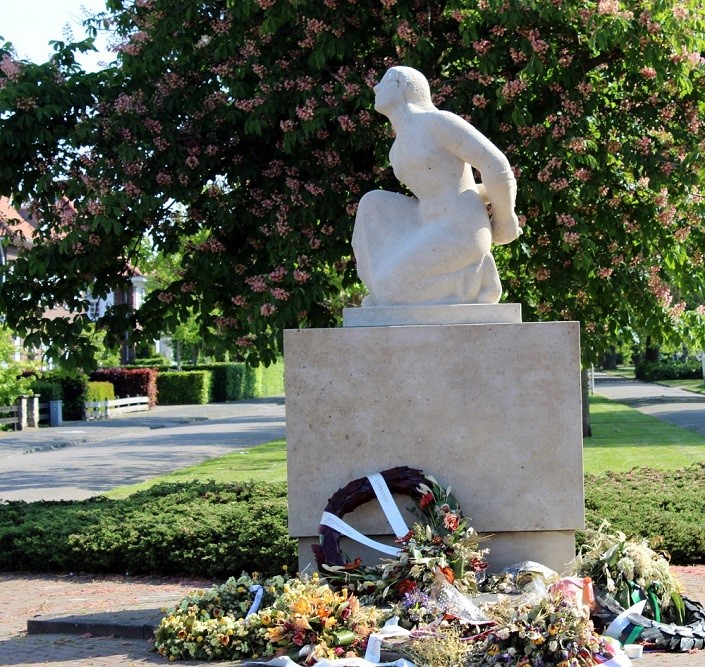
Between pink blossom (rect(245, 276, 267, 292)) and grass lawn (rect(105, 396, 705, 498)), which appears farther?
grass lawn (rect(105, 396, 705, 498))

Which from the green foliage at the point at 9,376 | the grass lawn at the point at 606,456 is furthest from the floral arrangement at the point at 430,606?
the green foliage at the point at 9,376

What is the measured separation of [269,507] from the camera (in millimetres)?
10617

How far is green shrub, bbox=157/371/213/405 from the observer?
4675cm

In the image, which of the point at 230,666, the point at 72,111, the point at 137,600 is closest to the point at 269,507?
the point at 137,600

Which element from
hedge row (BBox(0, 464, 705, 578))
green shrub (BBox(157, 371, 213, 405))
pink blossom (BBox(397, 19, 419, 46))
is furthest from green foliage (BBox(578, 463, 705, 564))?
green shrub (BBox(157, 371, 213, 405))

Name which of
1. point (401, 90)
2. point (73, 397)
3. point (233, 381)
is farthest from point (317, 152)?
point (233, 381)

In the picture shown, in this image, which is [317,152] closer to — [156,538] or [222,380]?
[156,538]

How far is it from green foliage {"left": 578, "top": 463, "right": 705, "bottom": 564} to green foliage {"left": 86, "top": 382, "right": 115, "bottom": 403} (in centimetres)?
2682

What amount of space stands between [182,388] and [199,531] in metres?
37.4

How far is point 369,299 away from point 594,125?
5.75 m

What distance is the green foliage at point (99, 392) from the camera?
1475 inches

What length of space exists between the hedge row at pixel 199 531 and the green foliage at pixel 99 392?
85.8ft

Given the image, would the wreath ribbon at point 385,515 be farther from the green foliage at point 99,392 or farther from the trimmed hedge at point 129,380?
the trimmed hedge at point 129,380

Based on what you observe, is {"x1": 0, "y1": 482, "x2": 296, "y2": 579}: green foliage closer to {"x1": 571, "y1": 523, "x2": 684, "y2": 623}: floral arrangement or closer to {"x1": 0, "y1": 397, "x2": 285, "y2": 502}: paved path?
{"x1": 571, "y1": 523, "x2": 684, "y2": 623}: floral arrangement
